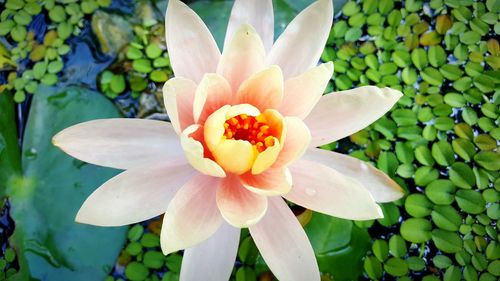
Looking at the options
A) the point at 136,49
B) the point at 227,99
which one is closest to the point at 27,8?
the point at 136,49

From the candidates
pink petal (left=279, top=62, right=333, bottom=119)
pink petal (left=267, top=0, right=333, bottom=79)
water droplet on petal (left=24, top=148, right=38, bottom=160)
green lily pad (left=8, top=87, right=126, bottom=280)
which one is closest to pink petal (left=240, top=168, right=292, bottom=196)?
pink petal (left=279, top=62, right=333, bottom=119)

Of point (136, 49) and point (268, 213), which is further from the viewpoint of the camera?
point (136, 49)

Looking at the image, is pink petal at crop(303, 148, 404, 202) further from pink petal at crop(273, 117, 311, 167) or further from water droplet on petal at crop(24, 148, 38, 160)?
water droplet on petal at crop(24, 148, 38, 160)

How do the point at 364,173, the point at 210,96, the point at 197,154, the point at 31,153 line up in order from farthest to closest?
the point at 31,153 → the point at 364,173 → the point at 210,96 → the point at 197,154

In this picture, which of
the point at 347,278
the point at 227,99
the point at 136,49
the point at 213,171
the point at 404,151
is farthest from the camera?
the point at 136,49

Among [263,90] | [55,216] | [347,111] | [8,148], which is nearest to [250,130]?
[263,90]

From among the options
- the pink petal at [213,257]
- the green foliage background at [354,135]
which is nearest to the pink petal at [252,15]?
the pink petal at [213,257]

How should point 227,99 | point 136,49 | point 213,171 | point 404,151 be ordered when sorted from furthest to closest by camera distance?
point 136,49 < point 404,151 < point 227,99 < point 213,171

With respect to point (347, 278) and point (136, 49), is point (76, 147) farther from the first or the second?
point (347, 278)

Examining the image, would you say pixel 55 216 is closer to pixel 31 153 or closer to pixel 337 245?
pixel 31 153
